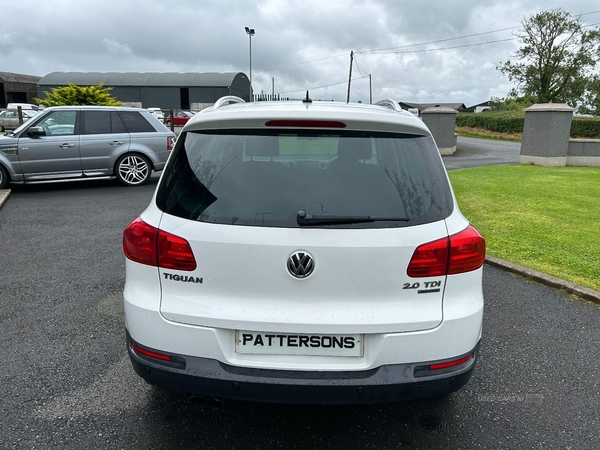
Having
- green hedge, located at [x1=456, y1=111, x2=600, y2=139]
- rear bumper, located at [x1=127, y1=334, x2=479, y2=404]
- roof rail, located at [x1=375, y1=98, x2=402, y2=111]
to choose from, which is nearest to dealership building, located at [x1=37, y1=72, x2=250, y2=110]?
green hedge, located at [x1=456, y1=111, x2=600, y2=139]

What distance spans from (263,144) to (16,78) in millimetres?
70211

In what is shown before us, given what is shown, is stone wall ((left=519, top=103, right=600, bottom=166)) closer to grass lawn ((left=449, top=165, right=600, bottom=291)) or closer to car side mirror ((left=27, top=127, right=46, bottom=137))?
grass lawn ((left=449, top=165, right=600, bottom=291))

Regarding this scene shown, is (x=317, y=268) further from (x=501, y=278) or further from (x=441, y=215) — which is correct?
(x=501, y=278)

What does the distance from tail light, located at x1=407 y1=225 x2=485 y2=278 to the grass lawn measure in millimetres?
3311

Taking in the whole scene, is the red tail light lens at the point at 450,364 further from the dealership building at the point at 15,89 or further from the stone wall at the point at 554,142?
the dealership building at the point at 15,89

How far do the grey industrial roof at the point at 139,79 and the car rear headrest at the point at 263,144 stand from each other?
52.1 m

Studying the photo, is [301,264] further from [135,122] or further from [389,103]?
[135,122]

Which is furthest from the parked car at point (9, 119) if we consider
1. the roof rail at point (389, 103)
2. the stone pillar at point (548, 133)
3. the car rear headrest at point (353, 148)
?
the car rear headrest at point (353, 148)

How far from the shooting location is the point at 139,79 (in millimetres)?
53875

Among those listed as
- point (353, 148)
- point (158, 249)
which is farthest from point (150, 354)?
point (353, 148)

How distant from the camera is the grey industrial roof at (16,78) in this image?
5800 cm

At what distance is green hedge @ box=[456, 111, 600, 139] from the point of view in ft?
86.2

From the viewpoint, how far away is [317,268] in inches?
85.9

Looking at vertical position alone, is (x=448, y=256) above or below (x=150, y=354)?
above
